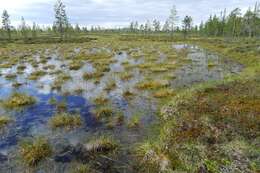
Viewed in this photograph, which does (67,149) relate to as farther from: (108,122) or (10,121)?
(10,121)

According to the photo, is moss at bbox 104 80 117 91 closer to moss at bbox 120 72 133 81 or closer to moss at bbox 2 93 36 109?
moss at bbox 120 72 133 81

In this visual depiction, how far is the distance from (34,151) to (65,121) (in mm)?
2662

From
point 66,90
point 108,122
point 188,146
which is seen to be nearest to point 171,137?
point 188,146

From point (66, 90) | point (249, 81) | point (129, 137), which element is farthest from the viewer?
point (66, 90)

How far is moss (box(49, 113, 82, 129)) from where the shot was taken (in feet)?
31.6

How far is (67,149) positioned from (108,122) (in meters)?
2.67

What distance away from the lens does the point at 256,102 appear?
931 centimetres

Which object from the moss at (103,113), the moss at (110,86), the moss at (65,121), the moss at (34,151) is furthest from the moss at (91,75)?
the moss at (34,151)

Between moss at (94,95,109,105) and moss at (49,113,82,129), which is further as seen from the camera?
moss at (94,95,109,105)

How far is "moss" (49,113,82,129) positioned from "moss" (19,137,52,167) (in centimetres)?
165

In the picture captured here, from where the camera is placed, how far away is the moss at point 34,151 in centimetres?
699

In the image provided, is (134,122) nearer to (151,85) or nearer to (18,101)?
(151,85)

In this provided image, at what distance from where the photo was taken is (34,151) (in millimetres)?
7273

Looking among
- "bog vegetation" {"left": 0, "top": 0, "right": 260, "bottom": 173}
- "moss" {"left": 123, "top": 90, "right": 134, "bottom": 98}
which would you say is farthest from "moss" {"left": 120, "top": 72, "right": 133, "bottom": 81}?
"moss" {"left": 123, "top": 90, "right": 134, "bottom": 98}
